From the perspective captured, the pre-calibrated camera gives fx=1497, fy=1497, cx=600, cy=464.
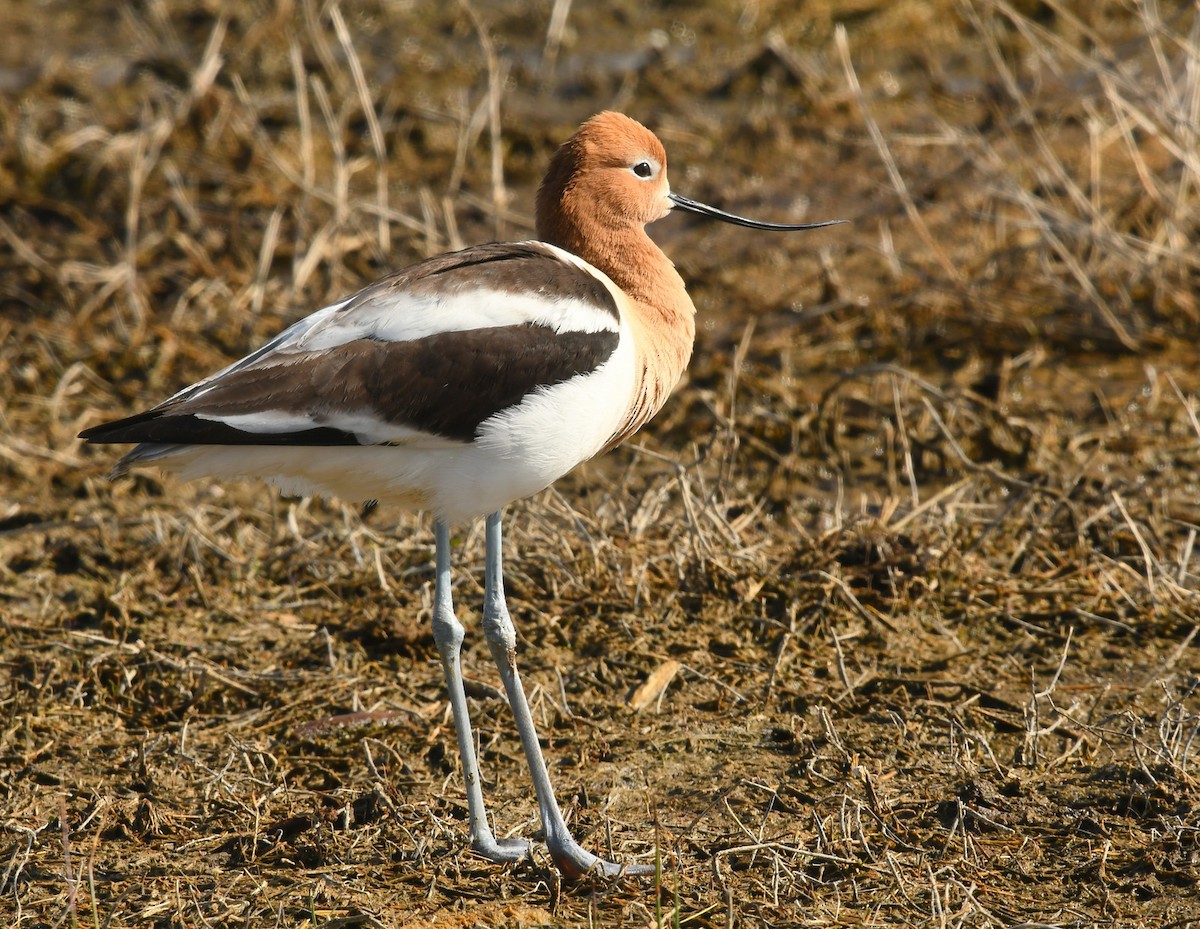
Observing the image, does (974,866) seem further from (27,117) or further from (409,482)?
(27,117)

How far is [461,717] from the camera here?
12.1 ft

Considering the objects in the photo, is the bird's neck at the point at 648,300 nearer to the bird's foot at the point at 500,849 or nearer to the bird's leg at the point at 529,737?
the bird's leg at the point at 529,737

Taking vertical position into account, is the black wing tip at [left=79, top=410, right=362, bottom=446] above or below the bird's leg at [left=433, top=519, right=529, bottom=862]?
above

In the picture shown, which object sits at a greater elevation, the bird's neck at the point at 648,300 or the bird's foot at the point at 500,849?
the bird's neck at the point at 648,300

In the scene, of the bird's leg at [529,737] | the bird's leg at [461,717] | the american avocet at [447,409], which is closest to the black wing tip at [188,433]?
the american avocet at [447,409]

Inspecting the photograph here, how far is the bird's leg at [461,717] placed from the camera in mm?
3570

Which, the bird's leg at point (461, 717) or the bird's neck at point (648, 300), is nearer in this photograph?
the bird's leg at point (461, 717)

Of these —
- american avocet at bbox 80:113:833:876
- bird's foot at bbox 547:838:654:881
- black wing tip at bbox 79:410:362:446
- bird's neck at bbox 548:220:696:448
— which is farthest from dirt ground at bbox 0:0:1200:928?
black wing tip at bbox 79:410:362:446

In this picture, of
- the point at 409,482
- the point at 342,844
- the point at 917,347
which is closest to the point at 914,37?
the point at 917,347

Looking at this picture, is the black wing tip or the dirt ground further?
the dirt ground

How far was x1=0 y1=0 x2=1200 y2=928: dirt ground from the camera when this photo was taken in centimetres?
355

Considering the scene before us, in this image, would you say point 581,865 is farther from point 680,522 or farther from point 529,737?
point 680,522

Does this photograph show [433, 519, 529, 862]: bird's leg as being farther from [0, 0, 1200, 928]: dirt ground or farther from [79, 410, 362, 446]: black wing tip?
[79, 410, 362, 446]: black wing tip

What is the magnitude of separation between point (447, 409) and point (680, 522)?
137 cm
